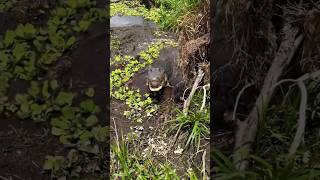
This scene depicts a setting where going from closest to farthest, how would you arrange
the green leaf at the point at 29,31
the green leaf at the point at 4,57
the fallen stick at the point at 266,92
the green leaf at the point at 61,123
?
1. the fallen stick at the point at 266,92
2. the green leaf at the point at 61,123
3. the green leaf at the point at 4,57
4. the green leaf at the point at 29,31

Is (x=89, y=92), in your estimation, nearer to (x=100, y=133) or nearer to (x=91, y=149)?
(x=100, y=133)

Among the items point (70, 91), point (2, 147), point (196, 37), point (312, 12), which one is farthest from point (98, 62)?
point (312, 12)

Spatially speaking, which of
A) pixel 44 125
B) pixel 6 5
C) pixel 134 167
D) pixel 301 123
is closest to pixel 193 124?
pixel 134 167

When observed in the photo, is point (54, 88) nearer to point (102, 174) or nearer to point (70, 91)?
point (70, 91)

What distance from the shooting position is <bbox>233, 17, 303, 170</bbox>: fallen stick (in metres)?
3.38

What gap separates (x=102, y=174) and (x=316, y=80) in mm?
1496

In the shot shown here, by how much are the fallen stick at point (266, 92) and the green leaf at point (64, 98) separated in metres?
1.30

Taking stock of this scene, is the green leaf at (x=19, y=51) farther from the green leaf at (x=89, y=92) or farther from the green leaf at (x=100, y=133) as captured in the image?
the green leaf at (x=100, y=133)

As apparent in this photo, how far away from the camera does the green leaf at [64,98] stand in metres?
4.12

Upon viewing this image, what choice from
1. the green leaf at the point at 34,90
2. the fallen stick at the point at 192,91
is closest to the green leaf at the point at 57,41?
the green leaf at the point at 34,90

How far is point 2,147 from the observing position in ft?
12.4

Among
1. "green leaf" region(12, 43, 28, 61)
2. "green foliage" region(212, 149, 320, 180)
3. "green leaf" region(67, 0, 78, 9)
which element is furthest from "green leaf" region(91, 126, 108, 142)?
"green leaf" region(67, 0, 78, 9)

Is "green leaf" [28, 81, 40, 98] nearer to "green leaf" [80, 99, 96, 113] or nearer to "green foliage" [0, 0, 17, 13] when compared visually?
"green leaf" [80, 99, 96, 113]

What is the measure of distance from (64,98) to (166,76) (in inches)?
31.6
